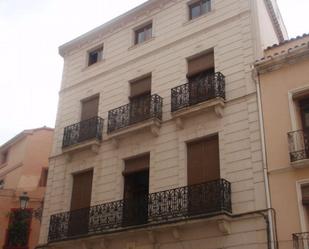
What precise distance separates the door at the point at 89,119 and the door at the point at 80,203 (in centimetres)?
128

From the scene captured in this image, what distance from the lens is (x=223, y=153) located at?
13266mm

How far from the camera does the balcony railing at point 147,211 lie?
40.9 feet

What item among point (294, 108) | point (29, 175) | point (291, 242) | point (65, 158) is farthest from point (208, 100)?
point (29, 175)

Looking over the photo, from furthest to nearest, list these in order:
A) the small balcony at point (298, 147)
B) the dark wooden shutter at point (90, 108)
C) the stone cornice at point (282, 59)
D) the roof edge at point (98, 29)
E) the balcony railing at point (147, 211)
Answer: the roof edge at point (98, 29)
the dark wooden shutter at point (90, 108)
the stone cornice at point (282, 59)
the balcony railing at point (147, 211)
the small balcony at point (298, 147)

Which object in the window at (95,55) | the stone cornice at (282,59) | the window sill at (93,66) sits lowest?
the stone cornice at (282,59)

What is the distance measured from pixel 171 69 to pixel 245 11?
2957mm

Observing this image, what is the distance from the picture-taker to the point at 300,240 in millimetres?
10852

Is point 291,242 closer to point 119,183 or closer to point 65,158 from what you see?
point 119,183

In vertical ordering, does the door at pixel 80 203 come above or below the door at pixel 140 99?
below

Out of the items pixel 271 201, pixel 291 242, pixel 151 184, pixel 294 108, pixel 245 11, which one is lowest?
pixel 291 242

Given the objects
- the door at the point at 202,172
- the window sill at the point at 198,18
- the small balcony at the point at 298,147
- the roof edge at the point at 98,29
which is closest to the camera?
the small balcony at the point at 298,147

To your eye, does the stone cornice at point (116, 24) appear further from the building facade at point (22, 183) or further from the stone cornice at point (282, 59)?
the building facade at point (22, 183)

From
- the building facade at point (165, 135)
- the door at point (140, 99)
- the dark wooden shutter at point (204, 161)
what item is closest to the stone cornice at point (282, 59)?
the building facade at point (165, 135)

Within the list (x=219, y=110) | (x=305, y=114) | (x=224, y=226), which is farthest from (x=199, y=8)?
(x=224, y=226)
